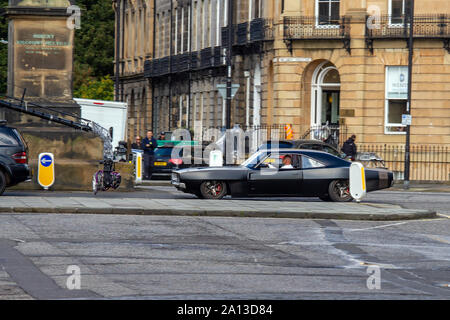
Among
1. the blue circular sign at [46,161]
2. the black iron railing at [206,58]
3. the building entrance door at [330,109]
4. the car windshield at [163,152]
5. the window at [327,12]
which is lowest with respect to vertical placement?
the car windshield at [163,152]

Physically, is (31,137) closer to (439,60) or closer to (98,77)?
(439,60)

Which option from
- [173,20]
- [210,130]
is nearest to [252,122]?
[210,130]

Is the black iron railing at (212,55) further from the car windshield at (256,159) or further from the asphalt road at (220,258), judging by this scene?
the asphalt road at (220,258)

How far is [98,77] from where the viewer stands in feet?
317

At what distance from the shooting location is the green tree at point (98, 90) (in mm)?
83438

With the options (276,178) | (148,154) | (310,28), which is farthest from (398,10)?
(276,178)

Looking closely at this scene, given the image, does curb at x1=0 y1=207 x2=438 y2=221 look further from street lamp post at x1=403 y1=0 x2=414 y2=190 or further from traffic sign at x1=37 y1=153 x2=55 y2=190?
street lamp post at x1=403 y1=0 x2=414 y2=190

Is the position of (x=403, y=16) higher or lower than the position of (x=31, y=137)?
higher

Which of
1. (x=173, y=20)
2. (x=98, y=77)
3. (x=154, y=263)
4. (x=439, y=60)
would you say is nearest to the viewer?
(x=154, y=263)

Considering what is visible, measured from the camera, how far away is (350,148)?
42.3 meters

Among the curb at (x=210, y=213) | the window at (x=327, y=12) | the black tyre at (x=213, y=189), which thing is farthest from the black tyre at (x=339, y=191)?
the window at (x=327, y=12)

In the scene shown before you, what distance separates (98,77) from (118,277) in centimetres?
8496

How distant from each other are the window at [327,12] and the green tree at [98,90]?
39474 mm

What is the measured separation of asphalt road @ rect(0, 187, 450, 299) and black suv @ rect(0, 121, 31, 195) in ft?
14.1
